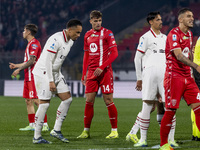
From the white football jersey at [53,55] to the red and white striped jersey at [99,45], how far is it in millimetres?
723

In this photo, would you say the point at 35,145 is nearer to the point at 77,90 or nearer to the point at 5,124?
the point at 5,124

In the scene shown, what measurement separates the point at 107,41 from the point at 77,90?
12.8 metres

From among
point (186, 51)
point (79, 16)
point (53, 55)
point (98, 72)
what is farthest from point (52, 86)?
point (79, 16)

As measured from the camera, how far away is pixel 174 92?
5.57 meters

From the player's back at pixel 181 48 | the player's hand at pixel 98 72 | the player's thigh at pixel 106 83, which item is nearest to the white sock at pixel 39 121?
the player's hand at pixel 98 72

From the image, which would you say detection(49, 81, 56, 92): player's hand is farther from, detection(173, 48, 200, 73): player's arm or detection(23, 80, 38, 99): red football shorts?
detection(23, 80, 38, 99): red football shorts

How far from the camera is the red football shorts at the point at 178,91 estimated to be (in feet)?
18.2

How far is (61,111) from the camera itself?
275 inches

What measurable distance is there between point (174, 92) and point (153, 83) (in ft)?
2.28

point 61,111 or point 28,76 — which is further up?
point 28,76

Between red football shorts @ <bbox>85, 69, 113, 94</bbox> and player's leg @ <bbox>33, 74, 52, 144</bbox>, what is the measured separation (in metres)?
1.06

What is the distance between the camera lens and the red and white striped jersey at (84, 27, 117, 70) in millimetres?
7535

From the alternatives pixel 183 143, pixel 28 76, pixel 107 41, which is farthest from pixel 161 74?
pixel 28 76

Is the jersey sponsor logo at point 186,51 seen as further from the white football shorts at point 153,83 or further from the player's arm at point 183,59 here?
the white football shorts at point 153,83
